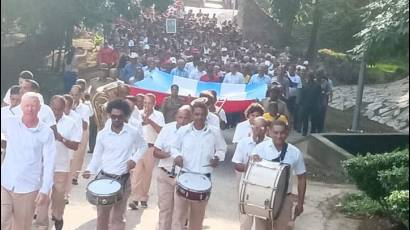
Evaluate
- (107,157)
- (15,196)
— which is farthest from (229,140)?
(15,196)

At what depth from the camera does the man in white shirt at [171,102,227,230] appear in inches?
330

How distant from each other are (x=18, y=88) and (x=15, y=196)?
2.64 meters

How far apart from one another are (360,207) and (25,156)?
5.76 metres

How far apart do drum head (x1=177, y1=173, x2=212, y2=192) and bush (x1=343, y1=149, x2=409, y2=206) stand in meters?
2.92

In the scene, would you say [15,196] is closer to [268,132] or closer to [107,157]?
[107,157]

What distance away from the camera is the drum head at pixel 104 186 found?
7.90m

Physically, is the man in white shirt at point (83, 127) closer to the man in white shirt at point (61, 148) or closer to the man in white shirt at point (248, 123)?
the man in white shirt at point (61, 148)

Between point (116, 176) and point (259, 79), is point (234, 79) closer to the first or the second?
point (259, 79)

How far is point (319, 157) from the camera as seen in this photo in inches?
595

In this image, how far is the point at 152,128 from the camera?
11141 mm

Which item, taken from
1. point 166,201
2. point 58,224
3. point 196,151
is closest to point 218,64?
point 58,224

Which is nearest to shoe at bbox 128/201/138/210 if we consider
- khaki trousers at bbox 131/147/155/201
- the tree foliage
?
khaki trousers at bbox 131/147/155/201

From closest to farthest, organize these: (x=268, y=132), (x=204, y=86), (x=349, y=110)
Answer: (x=268, y=132)
(x=204, y=86)
(x=349, y=110)

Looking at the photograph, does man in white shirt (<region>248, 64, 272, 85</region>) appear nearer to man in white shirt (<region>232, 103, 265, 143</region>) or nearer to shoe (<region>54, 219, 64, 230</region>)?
man in white shirt (<region>232, 103, 265, 143</region>)
